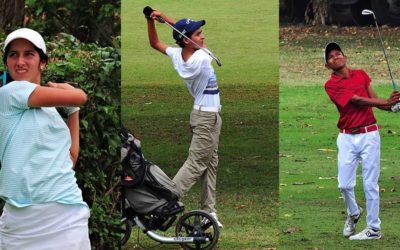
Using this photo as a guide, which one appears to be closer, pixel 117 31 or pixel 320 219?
pixel 320 219

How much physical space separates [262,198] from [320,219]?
41 cm

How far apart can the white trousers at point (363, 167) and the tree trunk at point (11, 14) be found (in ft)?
12.7

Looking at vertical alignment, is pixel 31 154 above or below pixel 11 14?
below

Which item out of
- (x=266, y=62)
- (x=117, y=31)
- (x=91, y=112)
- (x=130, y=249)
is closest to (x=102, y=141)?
(x=91, y=112)

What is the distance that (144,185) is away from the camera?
22.5ft

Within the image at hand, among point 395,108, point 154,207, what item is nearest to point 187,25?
point 154,207

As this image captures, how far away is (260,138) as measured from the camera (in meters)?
6.88

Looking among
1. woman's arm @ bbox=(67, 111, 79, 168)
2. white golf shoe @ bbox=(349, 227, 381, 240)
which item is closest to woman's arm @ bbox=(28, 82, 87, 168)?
woman's arm @ bbox=(67, 111, 79, 168)

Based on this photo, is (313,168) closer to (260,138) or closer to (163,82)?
(260,138)

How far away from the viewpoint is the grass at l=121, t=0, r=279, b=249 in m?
6.78

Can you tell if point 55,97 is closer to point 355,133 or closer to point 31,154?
point 31,154

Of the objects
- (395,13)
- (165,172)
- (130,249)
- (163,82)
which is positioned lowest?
(130,249)

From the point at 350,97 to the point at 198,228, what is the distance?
1270mm

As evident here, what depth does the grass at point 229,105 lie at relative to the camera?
678 centimetres
